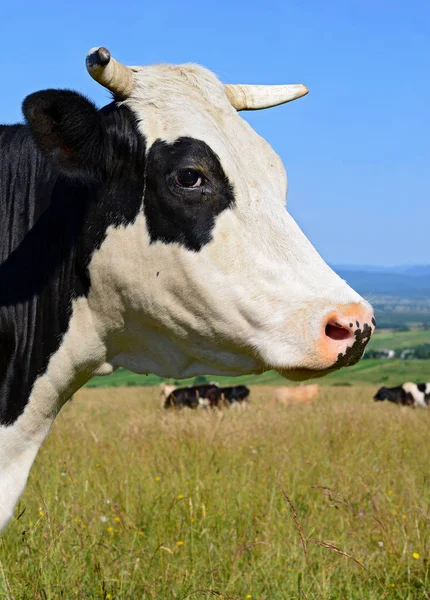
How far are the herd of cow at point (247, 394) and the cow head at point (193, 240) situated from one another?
18.2 m

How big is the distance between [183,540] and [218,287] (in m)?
2.97

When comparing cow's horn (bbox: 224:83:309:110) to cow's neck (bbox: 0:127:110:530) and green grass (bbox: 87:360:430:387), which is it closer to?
cow's neck (bbox: 0:127:110:530)

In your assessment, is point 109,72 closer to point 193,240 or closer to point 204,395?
point 193,240

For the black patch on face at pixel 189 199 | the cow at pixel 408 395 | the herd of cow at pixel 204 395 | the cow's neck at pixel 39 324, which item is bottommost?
the herd of cow at pixel 204 395

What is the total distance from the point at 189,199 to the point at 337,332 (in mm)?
780

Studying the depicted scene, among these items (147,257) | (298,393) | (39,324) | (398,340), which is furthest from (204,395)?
(398,340)

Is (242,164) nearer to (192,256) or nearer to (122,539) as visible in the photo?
(192,256)

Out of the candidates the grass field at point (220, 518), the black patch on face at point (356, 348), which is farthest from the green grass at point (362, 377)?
the black patch on face at point (356, 348)

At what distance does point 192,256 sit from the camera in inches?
117

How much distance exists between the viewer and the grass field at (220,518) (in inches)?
173

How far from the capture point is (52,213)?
3.34m

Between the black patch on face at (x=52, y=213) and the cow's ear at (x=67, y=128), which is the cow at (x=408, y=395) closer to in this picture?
the black patch on face at (x=52, y=213)

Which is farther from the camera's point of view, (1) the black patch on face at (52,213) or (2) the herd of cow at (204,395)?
→ (2) the herd of cow at (204,395)

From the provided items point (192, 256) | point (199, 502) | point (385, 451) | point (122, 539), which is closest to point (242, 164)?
point (192, 256)
